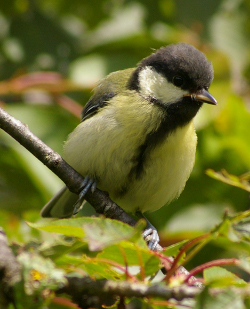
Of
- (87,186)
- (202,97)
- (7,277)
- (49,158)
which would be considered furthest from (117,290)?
(202,97)

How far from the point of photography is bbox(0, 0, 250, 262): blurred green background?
8.73 feet

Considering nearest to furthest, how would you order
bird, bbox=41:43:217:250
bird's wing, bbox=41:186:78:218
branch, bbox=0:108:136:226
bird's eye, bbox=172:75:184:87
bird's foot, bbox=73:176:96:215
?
branch, bbox=0:108:136:226 → bird's foot, bbox=73:176:96:215 → bird, bbox=41:43:217:250 → bird's eye, bbox=172:75:184:87 → bird's wing, bbox=41:186:78:218

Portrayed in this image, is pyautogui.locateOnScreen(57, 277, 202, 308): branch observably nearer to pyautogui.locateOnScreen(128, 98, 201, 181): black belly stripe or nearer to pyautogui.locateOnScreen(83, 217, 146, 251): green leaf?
pyautogui.locateOnScreen(83, 217, 146, 251): green leaf

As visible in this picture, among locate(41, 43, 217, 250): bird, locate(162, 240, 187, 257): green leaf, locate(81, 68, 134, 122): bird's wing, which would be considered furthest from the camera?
locate(81, 68, 134, 122): bird's wing

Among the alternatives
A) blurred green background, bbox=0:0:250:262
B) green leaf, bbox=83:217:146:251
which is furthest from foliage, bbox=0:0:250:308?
green leaf, bbox=83:217:146:251

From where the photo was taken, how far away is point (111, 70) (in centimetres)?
308

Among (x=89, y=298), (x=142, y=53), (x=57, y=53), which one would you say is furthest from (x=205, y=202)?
(x=89, y=298)

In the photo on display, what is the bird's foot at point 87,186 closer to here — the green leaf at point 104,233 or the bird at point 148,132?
the bird at point 148,132

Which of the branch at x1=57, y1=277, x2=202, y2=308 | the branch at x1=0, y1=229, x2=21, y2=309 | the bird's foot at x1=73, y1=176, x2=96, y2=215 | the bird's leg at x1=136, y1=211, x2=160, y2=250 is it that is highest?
the branch at x1=57, y1=277, x2=202, y2=308

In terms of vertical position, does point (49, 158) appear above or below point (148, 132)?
below

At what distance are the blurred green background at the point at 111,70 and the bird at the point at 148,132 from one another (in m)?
0.25

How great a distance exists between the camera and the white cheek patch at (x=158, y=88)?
2.39 metres

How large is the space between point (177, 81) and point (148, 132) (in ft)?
1.18

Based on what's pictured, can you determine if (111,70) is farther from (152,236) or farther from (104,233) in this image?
(104,233)
